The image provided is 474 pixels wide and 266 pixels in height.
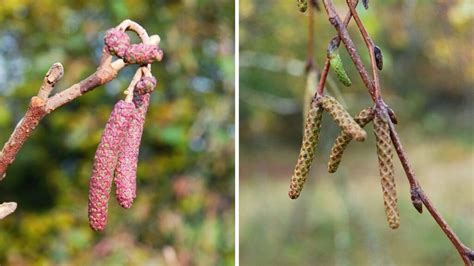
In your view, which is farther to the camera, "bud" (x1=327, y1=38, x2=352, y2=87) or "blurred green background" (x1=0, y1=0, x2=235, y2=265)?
"blurred green background" (x1=0, y1=0, x2=235, y2=265)

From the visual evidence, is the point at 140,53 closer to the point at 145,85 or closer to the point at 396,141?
the point at 145,85

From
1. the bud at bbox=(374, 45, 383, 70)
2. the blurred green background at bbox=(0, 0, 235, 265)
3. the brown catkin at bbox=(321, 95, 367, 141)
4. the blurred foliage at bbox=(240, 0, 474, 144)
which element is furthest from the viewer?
the blurred foliage at bbox=(240, 0, 474, 144)

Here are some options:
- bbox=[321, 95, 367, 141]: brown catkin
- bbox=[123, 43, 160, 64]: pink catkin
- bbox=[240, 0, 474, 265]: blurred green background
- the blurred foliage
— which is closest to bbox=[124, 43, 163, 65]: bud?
bbox=[123, 43, 160, 64]: pink catkin

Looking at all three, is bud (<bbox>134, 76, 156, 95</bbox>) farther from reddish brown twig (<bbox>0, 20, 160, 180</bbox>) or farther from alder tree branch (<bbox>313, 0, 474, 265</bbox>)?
alder tree branch (<bbox>313, 0, 474, 265</bbox>)

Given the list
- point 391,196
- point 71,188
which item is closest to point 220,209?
point 71,188

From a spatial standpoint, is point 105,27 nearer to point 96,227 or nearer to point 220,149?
point 220,149

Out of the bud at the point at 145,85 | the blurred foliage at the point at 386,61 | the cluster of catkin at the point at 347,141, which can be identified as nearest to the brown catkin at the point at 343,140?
the cluster of catkin at the point at 347,141

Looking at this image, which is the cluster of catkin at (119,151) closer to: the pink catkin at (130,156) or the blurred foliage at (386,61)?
the pink catkin at (130,156)
